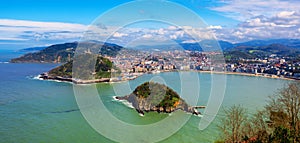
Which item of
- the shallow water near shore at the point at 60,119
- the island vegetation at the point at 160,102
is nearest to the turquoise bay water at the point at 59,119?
the shallow water near shore at the point at 60,119

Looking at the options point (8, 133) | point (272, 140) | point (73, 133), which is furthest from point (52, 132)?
point (272, 140)

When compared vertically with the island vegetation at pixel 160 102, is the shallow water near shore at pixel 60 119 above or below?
below

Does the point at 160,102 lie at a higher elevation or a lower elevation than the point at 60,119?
higher

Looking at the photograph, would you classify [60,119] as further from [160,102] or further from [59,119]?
[160,102]

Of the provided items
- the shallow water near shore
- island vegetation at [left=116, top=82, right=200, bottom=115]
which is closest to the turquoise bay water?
the shallow water near shore

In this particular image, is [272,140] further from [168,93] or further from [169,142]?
[168,93]

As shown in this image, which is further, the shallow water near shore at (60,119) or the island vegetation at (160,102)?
the island vegetation at (160,102)

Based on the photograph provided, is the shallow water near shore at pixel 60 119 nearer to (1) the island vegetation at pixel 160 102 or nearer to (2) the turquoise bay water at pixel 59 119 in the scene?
(2) the turquoise bay water at pixel 59 119

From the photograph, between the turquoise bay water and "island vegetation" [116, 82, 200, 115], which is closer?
the turquoise bay water

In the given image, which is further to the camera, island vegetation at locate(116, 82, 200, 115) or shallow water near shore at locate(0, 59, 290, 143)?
island vegetation at locate(116, 82, 200, 115)

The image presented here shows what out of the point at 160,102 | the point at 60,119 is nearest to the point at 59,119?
the point at 60,119

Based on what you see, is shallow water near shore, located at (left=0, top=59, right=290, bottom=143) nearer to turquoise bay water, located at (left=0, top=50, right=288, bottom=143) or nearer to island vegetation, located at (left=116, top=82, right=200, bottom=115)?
turquoise bay water, located at (left=0, top=50, right=288, bottom=143)

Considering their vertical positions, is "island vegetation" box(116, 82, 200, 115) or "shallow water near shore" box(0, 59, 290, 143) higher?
"island vegetation" box(116, 82, 200, 115)
